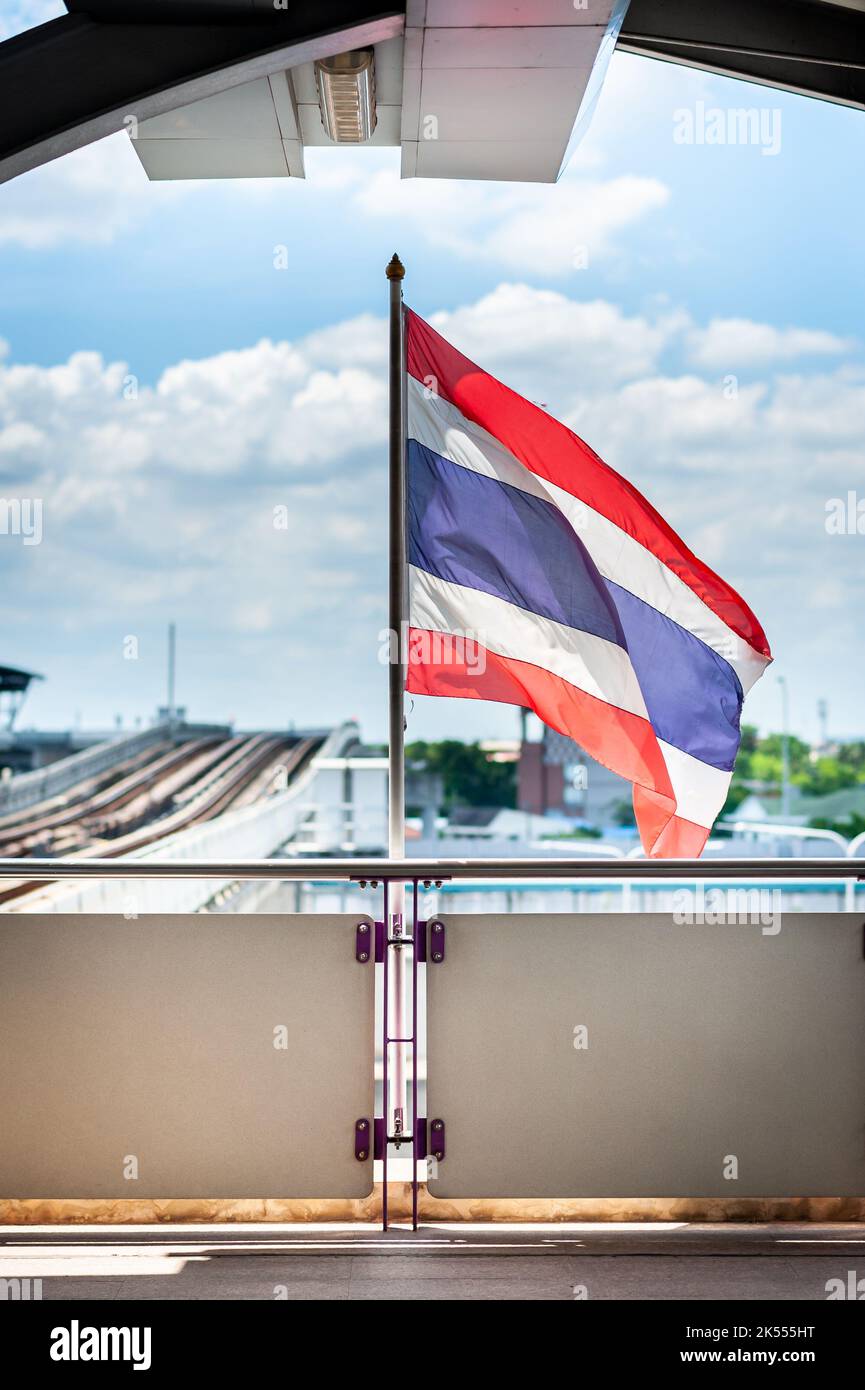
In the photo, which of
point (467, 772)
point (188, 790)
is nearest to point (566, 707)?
point (188, 790)

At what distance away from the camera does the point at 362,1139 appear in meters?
3.28

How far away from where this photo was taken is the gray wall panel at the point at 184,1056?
328cm

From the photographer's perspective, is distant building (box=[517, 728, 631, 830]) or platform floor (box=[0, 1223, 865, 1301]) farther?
distant building (box=[517, 728, 631, 830])

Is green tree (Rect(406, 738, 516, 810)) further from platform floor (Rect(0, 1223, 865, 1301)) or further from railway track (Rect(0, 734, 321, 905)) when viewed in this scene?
platform floor (Rect(0, 1223, 865, 1301))

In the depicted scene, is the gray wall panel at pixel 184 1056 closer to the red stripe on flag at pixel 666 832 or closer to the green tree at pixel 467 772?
the red stripe on flag at pixel 666 832

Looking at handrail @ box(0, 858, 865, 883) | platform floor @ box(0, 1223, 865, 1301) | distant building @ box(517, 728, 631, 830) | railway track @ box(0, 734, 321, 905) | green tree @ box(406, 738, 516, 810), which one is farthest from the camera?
green tree @ box(406, 738, 516, 810)

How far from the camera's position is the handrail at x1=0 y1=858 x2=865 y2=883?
3257 millimetres

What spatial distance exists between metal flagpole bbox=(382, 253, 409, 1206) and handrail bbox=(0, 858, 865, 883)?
141 millimetres

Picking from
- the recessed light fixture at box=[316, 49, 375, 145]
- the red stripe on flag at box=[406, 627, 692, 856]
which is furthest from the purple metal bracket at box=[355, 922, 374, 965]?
the recessed light fixture at box=[316, 49, 375, 145]

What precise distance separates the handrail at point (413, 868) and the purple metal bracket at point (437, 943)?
0.15 m

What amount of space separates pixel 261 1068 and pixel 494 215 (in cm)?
10658

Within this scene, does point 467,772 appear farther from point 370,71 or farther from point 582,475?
point 582,475

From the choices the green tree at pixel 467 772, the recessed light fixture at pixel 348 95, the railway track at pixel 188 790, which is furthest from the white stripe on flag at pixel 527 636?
the green tree at pixel 467 772

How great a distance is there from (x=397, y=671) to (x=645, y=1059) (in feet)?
4.75
